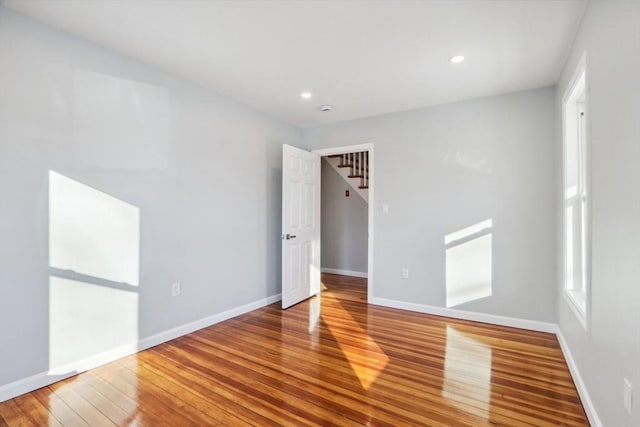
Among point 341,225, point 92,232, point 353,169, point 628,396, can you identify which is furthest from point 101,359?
point 341,225

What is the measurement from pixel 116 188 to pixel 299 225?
2.16 m

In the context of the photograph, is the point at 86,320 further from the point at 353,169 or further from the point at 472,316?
the point at 353,169

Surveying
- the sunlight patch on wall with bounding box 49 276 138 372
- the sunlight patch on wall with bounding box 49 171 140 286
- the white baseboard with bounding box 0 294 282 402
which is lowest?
Result: the white baseboard with bounding box 0 294 282 402

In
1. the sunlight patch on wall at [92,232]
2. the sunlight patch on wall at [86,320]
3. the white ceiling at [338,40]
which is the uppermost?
the white ceiling at [338,40]

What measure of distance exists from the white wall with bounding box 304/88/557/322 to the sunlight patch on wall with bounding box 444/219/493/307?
0.06 m

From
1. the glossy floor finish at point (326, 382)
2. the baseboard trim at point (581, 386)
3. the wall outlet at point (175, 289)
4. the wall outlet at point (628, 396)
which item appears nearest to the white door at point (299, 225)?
the glossy floor finish at point (326, 382)

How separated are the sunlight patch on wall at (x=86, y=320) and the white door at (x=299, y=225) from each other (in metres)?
1.73

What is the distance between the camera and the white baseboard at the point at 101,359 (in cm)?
198

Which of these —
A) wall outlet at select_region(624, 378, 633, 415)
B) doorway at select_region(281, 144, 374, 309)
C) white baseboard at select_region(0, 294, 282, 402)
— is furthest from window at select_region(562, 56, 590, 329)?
white baseboard at select_region(0, 294, 282, 402)

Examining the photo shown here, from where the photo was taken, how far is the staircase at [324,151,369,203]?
17.1 feet

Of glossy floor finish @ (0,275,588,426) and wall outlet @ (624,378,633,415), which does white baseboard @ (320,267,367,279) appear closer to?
glossy floor finish @ (0,275,588,426)

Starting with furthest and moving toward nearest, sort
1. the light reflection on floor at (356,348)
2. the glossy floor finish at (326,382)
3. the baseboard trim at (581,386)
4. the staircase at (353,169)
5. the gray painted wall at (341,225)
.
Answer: the gray painted wall at (341,225) → the staircase at (353,169) → the light reflection on floor at (356,348) → the glossy floor finish at (326,382) → the baseboard trim at (581,386)

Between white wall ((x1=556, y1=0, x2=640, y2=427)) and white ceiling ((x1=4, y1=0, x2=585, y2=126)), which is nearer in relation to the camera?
white wall ((x1=556, y1=0, x2=640, y2=427))

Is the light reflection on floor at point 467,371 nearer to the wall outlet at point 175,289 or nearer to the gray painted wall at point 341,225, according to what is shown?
the wall outlet at point 175,289
